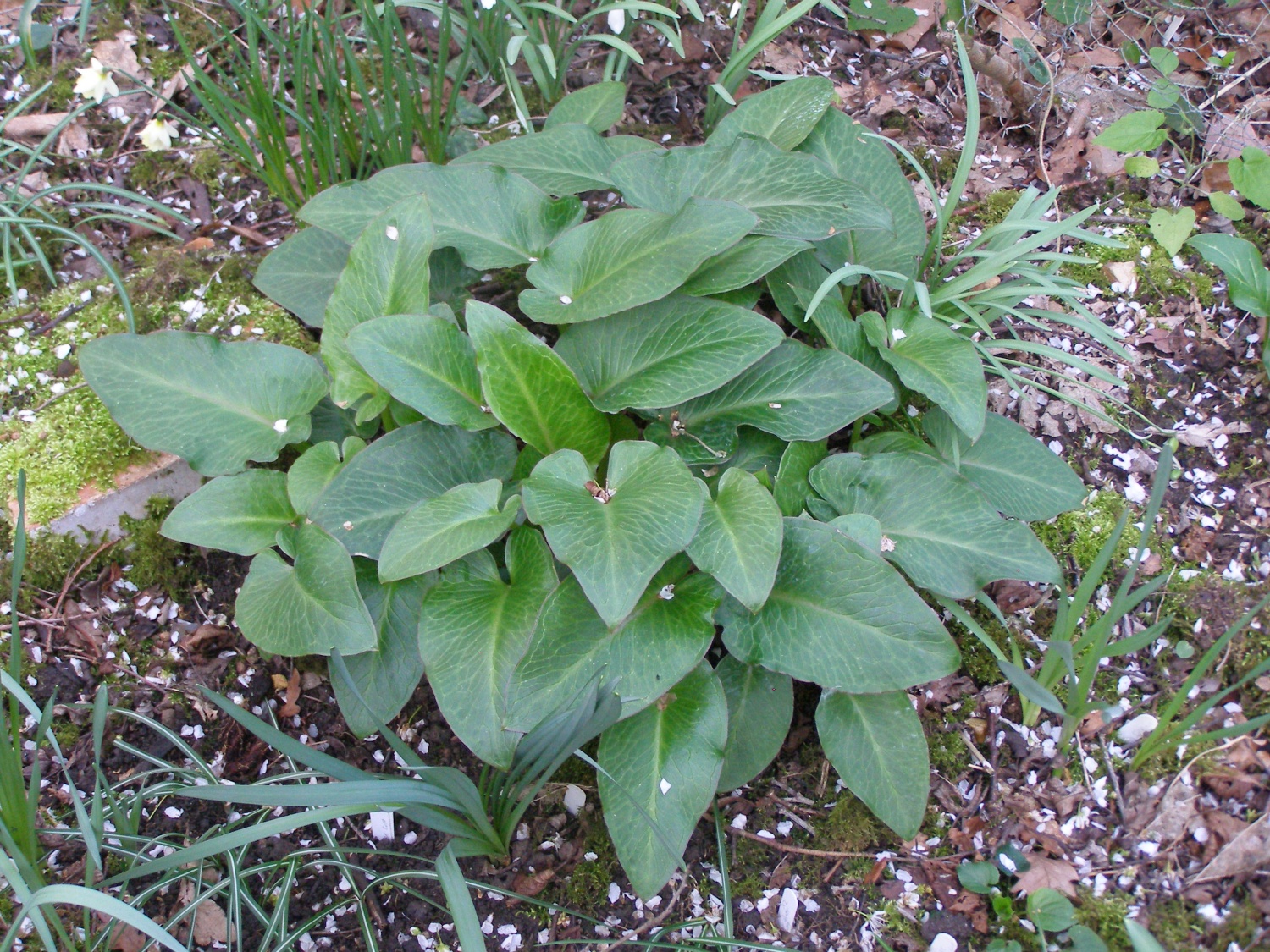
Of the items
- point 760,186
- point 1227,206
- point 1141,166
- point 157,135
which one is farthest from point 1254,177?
point 157,135

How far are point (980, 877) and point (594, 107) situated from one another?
5.71 ft

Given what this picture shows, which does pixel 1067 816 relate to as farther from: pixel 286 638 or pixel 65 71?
pixel 65 71

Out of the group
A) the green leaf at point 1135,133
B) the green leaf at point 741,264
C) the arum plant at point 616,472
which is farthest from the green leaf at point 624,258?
the green leaf at point 1135,133

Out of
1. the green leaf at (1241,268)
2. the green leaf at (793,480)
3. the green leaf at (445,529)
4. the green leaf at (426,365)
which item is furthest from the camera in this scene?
the green leaf at (1241,268)

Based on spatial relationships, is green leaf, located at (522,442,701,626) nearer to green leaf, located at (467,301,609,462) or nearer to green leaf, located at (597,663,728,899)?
green leaf, located at (467,301,609,462)

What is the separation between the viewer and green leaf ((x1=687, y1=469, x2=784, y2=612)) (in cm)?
136

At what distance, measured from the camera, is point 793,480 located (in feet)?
5.38

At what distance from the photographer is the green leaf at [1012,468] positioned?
1.66 metres

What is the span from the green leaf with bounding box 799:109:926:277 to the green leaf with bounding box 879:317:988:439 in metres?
0.18

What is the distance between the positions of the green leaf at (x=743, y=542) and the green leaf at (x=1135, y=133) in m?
1.41

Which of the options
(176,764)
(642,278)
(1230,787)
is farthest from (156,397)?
(1230,787)

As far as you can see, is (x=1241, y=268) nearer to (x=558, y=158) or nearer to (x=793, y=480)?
(x=793, y=480)

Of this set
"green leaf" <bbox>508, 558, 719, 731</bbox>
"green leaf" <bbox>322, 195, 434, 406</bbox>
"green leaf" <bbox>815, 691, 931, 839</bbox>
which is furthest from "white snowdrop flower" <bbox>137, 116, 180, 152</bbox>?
"green leaf" <bbox>815, 691, 931, 839</bbox>

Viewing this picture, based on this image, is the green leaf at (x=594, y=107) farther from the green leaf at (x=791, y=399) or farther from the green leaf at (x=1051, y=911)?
the green leaf at (x=1051, y=911)
